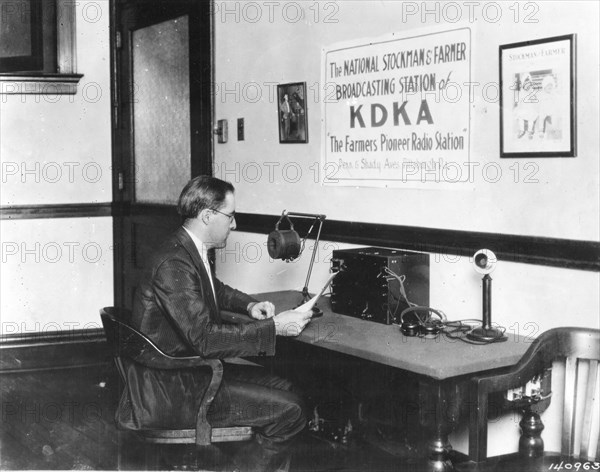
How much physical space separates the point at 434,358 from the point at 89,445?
223cm

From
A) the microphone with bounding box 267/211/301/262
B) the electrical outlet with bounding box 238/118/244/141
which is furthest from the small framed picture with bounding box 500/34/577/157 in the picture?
the electrical outlet with bounding box 238/118/244/141

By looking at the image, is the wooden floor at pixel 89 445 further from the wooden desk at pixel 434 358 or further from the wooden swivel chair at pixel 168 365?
the wooden desk at pixel 434 358

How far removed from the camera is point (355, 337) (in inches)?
129

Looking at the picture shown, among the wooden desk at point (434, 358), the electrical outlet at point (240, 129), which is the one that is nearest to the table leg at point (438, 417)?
the wooden desk at point (434, 358)

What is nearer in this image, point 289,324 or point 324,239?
point 289,324

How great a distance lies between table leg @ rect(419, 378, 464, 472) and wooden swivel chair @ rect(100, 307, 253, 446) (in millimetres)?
686

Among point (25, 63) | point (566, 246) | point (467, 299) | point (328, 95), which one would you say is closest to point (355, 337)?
point (467, 299)

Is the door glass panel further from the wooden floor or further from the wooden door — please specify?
the wooden floor

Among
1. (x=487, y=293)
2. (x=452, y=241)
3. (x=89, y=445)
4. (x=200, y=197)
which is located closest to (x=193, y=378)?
(x=200, y=197)

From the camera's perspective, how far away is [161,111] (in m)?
5.81

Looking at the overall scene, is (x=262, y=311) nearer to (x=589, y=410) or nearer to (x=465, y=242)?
(x=465, y=242)

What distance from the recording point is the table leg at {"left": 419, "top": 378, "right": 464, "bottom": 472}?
2832mm

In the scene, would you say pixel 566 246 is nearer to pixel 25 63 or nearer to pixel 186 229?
pixel 186 229

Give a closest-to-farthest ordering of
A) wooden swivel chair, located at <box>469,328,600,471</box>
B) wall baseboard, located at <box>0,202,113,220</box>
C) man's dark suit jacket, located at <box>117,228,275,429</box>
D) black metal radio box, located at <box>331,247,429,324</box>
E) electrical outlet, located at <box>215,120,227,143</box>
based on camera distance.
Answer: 1. wooden swivel chair, located at <box>469,328,600,471</box>
2. man's dark suit jacket, located at <box>117,228,275,429</box>
3. black metal radio box, located at <box>331,247,429,324</box>
4. electrical outlet, located at <box>215,120,227,143</box>
5. wall baseboard, located at <box>0,202,113,220</box>
